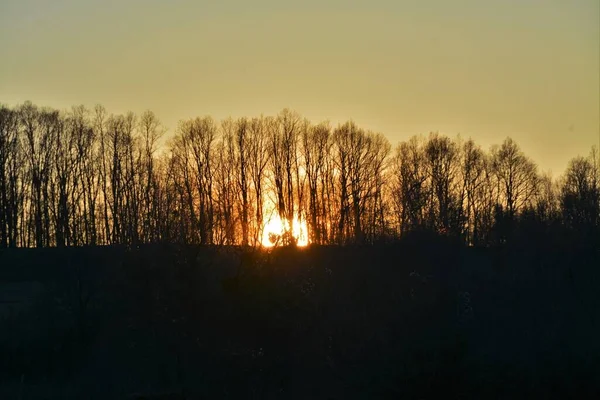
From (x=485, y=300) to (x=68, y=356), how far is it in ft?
72.5

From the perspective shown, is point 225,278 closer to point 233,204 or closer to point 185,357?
point 185,357

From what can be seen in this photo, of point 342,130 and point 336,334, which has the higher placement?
point 342,130

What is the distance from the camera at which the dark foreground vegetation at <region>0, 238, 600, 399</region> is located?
2920cm

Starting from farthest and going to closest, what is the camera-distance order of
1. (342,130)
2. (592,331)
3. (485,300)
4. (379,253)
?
(342,130), (379,253), (485,300), (592,331)

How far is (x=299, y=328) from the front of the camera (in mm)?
34219

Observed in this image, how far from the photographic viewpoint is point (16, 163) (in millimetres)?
53562

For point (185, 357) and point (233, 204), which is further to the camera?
point (233, 204)

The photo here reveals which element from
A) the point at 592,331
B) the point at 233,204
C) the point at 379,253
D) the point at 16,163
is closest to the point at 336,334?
the point at 379,253

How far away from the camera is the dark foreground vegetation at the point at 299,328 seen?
2920 centimetres

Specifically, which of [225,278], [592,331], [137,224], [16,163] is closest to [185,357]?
[225,278]

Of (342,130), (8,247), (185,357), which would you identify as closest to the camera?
(185,357)

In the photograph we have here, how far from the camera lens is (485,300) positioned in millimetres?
38938

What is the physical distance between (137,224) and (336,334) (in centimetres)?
2546

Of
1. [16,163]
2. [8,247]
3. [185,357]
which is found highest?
[16,163]
